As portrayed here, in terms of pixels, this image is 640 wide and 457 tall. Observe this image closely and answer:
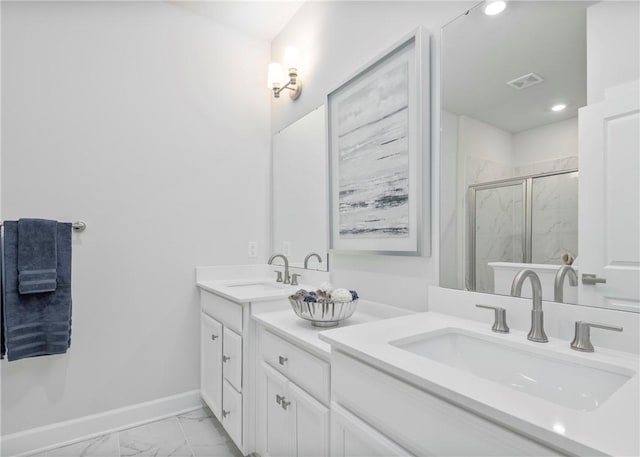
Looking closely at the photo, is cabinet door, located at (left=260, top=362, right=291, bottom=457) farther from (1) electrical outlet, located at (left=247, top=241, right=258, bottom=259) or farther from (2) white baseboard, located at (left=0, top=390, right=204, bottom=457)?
(1) electrical outlet, located at (left=247, top=241, right=258, bottom=259)

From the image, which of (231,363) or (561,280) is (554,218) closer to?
(561,280)

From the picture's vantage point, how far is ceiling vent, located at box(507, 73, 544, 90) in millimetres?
1046

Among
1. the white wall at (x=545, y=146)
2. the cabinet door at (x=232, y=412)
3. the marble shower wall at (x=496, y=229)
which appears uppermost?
the white wall at (x=545, y=146)

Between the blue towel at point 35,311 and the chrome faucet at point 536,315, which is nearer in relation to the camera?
the chrome faucet at point 536,315

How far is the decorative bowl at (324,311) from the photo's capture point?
131cm

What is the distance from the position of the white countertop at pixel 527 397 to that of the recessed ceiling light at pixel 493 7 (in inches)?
41.3

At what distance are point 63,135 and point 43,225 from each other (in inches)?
20.4

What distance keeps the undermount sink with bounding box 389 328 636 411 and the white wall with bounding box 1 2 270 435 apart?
1.63 m

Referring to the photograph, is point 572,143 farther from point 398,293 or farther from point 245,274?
point 245,274

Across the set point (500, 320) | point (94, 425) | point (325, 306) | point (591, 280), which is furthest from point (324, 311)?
point (94, 425)

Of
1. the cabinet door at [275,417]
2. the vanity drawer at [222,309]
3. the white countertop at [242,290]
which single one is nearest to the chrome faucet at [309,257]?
the white countertop at [242,290]

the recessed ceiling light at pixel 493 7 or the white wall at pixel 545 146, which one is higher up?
the recessed ceiling light at pixel 493 7

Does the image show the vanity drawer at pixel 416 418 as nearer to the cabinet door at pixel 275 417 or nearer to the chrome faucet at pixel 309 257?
the cabinet door at pixel 275 417

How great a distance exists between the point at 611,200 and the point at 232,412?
5.75 feet
